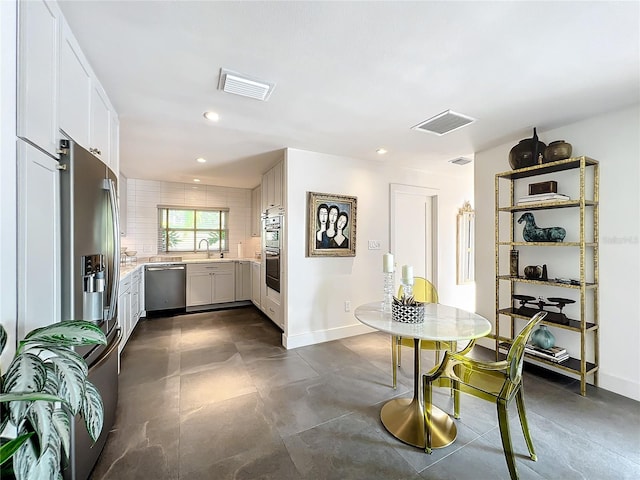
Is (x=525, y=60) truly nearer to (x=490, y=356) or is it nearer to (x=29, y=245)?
(x=29, y=245)

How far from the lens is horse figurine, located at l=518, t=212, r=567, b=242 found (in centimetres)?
258

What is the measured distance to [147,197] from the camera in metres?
5.05

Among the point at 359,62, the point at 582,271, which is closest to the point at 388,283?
the point at 359,62

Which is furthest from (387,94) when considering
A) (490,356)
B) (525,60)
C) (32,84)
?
(490,356)

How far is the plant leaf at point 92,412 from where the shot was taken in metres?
0.81

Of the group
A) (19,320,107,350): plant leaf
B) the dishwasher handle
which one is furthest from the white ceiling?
the dishwasher handle

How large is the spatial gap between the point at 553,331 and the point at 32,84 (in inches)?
164

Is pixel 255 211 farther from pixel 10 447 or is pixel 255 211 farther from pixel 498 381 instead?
pixel 10 447

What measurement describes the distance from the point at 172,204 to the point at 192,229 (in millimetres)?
588

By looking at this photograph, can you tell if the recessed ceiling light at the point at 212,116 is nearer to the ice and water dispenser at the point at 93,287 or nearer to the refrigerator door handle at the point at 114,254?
the refrigerator door handle at the point at 114,254

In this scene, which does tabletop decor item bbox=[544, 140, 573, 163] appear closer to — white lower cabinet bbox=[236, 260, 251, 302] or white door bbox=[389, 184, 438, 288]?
white door bbox=[389, 184, 438, 288]

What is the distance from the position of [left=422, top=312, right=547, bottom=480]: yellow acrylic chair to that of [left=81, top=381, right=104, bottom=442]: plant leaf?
162cm

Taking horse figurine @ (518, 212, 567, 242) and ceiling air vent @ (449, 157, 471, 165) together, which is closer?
horse figurine @ (518, 212, 567, 242)

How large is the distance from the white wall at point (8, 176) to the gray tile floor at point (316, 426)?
45.0 inches
